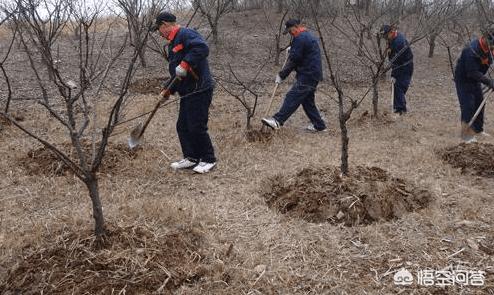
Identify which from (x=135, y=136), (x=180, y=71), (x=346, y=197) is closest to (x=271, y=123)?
(x=135, y=136)

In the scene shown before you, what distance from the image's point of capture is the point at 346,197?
3787 millimetres

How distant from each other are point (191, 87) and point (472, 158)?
2772 millimetres

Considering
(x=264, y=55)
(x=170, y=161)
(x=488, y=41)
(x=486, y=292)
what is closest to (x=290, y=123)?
(x=170, y=161)

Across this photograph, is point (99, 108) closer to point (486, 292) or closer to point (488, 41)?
point (488, 41)

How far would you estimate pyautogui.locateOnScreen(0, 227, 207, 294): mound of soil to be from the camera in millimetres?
2795

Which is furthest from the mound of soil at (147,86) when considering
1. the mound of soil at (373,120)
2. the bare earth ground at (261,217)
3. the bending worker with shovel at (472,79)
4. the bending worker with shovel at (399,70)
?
the bending worker with shovel at (472,79)

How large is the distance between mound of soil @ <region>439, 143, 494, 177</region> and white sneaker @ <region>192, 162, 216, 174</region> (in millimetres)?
2338

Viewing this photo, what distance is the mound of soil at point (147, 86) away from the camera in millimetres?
8211

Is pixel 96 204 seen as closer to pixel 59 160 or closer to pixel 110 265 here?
pixel 110 265

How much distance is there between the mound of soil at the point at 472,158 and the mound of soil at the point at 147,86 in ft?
15.7

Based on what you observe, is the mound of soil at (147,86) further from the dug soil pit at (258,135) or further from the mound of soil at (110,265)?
the mound of soil at (110,265)

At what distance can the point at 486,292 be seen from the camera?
2809 millimetres

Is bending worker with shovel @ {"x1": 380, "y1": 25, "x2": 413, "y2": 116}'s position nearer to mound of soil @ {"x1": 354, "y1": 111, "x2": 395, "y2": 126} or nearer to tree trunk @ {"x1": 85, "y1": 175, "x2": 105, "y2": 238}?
mound of soil @ {"x1": 354, "y1": 111, "x2": 395, "y2": 126}

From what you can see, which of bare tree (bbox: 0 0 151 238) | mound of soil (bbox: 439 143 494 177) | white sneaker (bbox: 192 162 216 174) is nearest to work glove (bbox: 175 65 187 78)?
bare tree (bbox: 0 0 151 238)
